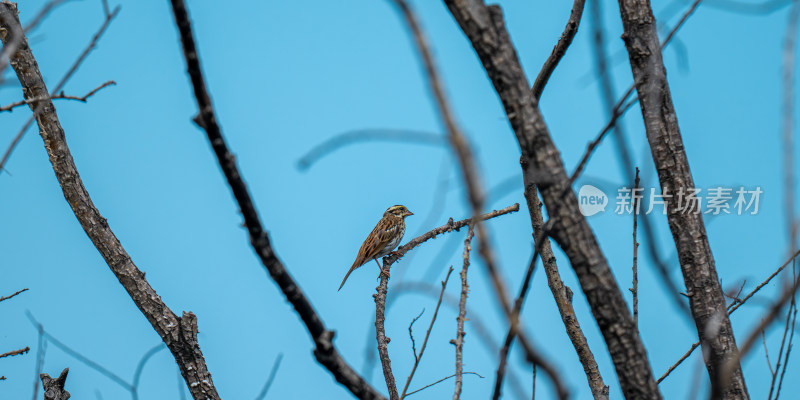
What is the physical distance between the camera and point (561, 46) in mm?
3445

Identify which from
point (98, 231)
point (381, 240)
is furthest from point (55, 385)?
point (381, 240)

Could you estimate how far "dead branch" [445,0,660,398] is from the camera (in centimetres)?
197

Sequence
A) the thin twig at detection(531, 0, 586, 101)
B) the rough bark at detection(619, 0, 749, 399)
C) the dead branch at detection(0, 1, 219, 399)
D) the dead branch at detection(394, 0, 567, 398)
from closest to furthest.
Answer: the dead branch at detection(394, 0, 567, 398)
the rough bark at detection(619, 0, 749, 399)
the thin twig at detection(531, 0, 586, 101)
the dead branch at detection(0, 1, 219, 399)

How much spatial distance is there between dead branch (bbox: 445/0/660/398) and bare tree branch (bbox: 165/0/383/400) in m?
0.66

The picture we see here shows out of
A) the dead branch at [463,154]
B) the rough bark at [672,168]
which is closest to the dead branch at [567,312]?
the rough bark at [672,168]

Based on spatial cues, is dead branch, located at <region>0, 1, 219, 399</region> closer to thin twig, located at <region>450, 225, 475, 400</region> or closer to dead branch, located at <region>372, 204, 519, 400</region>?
dead branch, located at <region>372, 204, 519, 400</region>

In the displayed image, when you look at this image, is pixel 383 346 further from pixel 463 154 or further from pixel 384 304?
pixel 463 154

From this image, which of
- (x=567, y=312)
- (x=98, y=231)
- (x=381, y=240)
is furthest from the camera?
(x=381, y=240)

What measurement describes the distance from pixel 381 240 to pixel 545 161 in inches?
265

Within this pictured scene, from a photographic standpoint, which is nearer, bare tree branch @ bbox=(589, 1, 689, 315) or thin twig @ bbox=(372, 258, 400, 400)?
bare tree branch @ bbox=(589, 1, 689, 315)

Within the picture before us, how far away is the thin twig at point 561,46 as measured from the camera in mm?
3422

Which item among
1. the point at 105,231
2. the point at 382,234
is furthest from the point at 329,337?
the point at 382,234

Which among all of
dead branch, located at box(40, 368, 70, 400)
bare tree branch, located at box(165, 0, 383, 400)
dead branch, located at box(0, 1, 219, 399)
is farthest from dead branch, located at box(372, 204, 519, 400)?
dead branch, located at box(40, 368, 70, 400)

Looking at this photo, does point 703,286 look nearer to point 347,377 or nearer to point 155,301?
point 347,377
